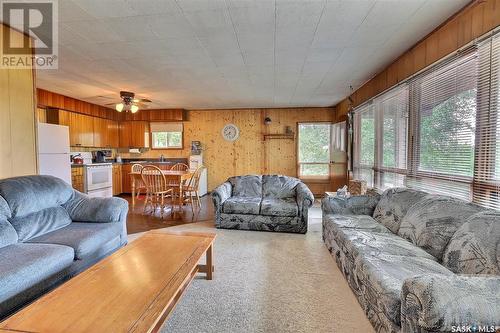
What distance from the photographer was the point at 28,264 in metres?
1.71

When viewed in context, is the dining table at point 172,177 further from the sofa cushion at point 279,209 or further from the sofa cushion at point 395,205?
the sofa cushion at point 395,205

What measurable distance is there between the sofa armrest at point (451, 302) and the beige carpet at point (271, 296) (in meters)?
0.80

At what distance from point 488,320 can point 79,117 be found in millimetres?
7273

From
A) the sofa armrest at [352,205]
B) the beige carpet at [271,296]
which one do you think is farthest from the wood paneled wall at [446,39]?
the beige carpet at [271,296]

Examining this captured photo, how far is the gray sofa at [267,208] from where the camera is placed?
3672mm

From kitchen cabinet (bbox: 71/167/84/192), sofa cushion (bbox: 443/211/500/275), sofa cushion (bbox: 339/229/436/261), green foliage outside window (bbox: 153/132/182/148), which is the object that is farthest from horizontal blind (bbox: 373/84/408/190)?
kitchen cabinet (bbox: 71/167/84/192)

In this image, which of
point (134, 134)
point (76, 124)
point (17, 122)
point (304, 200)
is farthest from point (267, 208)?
point (134, 134)

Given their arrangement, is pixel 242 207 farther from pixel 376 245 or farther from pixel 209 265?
pixel 376 245

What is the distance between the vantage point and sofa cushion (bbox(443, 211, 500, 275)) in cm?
142

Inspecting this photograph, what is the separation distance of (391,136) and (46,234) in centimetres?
420

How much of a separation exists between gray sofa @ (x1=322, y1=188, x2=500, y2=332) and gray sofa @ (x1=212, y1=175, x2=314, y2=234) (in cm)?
81

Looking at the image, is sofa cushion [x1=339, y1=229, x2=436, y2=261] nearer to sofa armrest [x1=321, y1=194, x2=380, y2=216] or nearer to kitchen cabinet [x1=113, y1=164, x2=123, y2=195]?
sofa armrest [x1=321, y1=194, x2=380, y2=216]

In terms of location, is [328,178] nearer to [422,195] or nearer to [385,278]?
[422,195]

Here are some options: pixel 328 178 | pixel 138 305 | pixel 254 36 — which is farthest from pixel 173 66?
pixel 328 178
